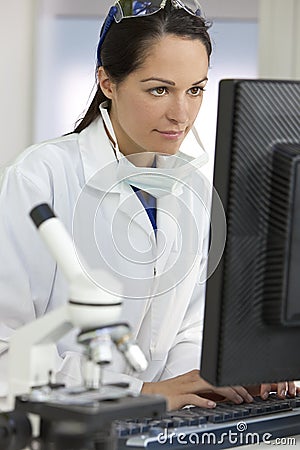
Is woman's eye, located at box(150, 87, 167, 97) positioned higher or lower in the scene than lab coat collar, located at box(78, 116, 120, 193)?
higher

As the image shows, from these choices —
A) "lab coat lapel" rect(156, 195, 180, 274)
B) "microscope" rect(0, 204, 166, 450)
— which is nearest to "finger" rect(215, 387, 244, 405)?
"lab coat lapel" rect(156, 195, 180, 274)

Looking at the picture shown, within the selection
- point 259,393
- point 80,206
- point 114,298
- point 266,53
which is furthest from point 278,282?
point 266,53

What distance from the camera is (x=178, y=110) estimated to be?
1.88m

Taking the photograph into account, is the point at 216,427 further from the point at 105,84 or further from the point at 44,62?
the point at 44,62

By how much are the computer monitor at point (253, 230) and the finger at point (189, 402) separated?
1.08ft

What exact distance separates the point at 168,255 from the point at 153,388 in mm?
275

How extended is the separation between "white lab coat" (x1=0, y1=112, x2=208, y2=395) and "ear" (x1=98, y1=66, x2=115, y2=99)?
0.25 ft

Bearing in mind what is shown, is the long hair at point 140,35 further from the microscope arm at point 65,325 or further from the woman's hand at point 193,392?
the microscope arm at point 65,325

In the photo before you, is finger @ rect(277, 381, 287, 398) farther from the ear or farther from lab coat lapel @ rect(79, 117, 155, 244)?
the ear

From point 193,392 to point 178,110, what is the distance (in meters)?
0.59

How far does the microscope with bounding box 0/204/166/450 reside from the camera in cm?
98

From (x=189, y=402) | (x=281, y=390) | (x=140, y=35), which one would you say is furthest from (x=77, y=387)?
(x=140, y=35)

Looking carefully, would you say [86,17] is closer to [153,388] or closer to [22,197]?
[22,197]

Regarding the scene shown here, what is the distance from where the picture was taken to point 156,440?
127cm
